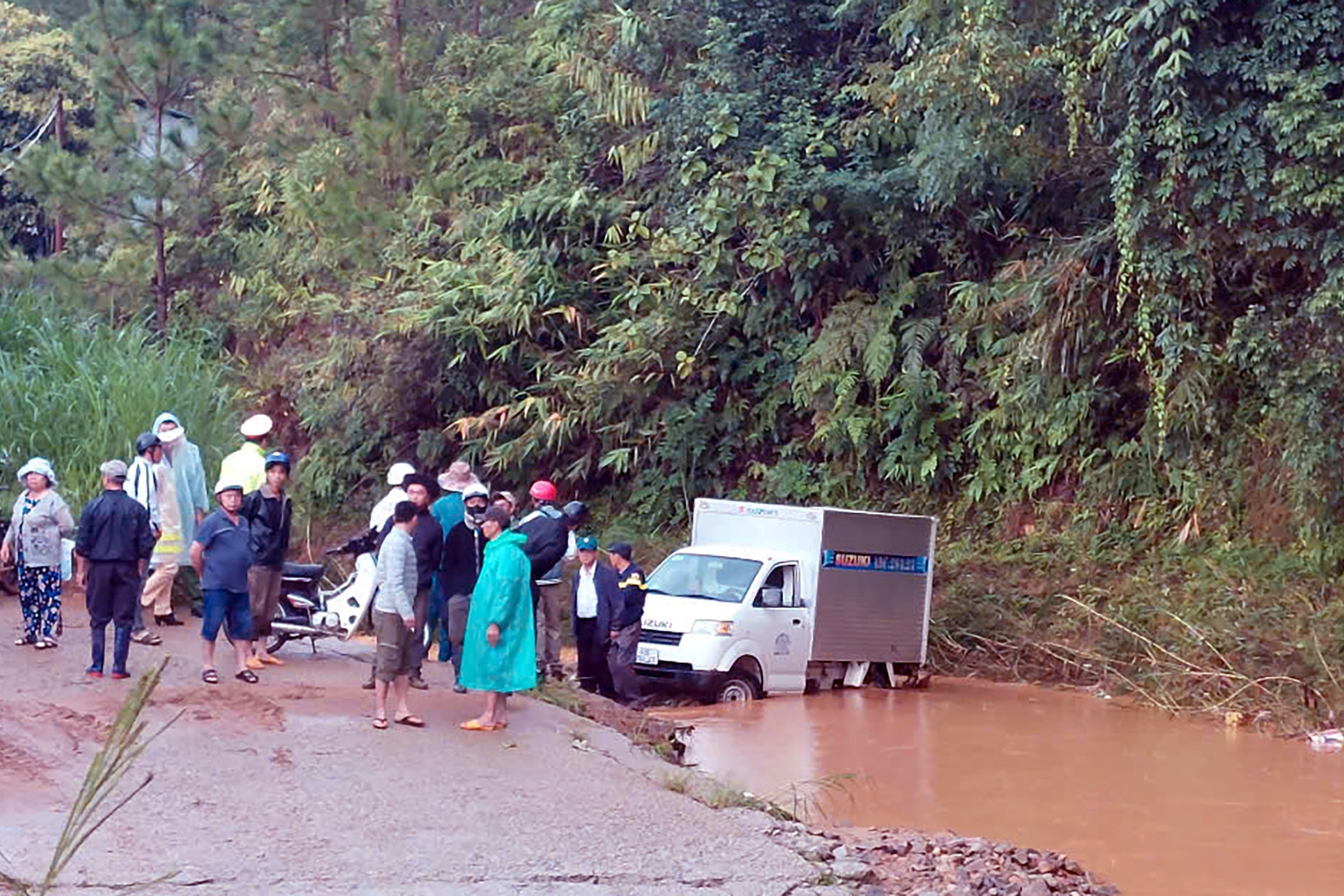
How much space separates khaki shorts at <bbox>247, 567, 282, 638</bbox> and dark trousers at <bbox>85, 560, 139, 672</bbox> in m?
0.89

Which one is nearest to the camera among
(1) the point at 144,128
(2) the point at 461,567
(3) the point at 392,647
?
(3) the point at 392,647

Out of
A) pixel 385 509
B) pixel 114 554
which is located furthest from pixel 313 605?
pixel 114 554

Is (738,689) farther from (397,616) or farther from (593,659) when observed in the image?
(397,616)

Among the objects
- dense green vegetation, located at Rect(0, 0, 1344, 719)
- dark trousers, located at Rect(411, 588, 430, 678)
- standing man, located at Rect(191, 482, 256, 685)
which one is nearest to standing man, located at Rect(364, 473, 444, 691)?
dark trousers, located at Rect(411, 588, 430, 678)

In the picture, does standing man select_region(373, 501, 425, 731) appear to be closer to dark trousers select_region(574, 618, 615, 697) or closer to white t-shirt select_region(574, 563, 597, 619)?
white t-shirt select_region(574, 563, 597, 619)

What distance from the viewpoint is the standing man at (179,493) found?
493 inches

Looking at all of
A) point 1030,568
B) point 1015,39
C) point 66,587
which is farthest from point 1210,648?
point 66,587

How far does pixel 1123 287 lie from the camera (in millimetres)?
15586

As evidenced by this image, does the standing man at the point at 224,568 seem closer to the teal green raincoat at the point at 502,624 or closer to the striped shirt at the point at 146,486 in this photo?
the striped shirt at the point at 146,486

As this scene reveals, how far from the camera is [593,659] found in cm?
1401

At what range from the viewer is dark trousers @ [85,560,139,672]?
1057 cm

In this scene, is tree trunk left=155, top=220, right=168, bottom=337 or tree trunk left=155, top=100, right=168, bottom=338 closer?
tree trunk left=155, top=100, right=168, bottom=338

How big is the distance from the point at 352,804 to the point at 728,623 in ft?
22.9

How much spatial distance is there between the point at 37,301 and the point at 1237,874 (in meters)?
16.5
